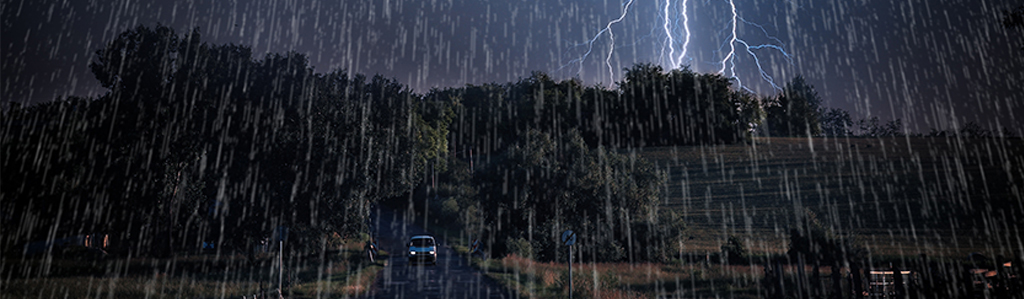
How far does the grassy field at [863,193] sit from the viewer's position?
42.5 meters

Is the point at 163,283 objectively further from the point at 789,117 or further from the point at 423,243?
the point at 789,117

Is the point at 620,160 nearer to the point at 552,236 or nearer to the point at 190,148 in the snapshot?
the point at 552,236

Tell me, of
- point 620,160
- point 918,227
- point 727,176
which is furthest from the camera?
point 727,176

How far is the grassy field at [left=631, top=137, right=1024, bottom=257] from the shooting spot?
42.5 meters

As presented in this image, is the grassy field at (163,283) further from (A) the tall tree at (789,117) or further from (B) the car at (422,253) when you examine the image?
(A) the tall tree at (789,117)

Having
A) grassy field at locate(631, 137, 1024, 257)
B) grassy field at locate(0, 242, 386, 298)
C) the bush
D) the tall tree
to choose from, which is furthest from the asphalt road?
the tall tree

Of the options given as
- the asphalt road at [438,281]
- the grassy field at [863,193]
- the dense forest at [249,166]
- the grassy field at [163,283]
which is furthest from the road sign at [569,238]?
the grassy field at [863,193]

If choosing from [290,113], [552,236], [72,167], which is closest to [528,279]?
[552,236]

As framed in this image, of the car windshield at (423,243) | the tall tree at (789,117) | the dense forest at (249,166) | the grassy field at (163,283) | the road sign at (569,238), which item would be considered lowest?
the grassy field at (163,283)

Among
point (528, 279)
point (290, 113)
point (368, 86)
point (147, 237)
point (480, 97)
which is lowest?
point (528, 279)

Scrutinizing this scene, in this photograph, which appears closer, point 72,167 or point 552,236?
point 72,167

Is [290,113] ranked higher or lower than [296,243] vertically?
higher

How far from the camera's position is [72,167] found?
97.2ft

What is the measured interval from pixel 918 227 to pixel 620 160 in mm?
25552
